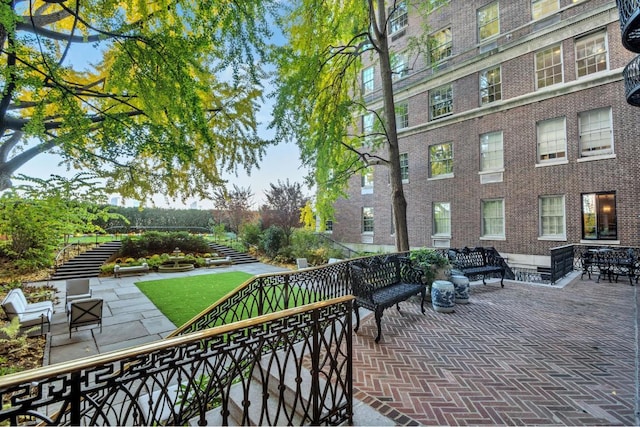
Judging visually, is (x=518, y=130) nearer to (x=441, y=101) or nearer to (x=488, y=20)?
(x=441, y=101)

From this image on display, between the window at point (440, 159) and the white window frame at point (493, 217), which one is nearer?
the white window frame at point (493, 217)

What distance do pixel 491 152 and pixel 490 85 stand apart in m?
3.56

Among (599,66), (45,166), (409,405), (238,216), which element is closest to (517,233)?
(599,66)

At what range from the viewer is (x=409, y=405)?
10.2 feet

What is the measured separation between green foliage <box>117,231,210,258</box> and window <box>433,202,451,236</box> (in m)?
15.1

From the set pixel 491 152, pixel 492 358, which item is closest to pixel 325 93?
pixel 492 358

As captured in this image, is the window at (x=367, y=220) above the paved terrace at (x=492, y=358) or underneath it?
above

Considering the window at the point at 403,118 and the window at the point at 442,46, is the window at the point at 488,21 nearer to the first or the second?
the window at the point at 442,46

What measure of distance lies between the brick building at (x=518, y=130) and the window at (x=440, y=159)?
0.06 metres

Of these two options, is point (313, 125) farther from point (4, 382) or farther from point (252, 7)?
point (4, 382)

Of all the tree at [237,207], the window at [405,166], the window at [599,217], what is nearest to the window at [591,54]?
the window at [599,217]

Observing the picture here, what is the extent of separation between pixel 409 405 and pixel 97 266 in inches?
660

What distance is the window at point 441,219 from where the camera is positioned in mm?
16328

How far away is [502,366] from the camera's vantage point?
3893mm
